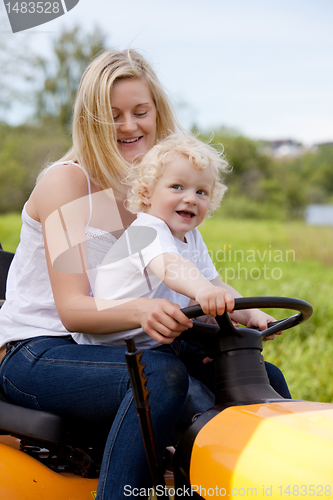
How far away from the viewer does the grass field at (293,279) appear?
3.81 meters

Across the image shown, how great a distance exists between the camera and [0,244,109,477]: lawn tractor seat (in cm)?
125

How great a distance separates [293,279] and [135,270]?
5.21m

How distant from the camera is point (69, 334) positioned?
1433 mm

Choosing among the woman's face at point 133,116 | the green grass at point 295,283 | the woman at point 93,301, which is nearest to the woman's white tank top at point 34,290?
the woman at point 93,301

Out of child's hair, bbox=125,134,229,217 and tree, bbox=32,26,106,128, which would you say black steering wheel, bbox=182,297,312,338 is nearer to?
child's hair, bbox=125,134,229,217

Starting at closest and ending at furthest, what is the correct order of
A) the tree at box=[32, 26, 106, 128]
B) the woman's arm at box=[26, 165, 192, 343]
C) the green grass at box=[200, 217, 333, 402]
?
the woman's arm at box=[26, 165, 192, 343] < the green grass at box=[200, 217, 333, 402] < the tree at box=[32, 26, 106, 128]

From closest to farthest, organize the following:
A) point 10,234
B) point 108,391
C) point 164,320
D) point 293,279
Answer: point 164,320, point 108,391, point 293,279, point 10,234

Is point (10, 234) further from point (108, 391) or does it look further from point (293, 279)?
point (108, 391)

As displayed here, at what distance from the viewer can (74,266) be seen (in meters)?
1.34

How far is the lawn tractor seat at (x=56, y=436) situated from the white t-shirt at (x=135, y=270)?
0.23 meters

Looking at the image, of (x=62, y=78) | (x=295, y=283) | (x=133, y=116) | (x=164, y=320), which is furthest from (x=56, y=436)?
(x=62, y=78)

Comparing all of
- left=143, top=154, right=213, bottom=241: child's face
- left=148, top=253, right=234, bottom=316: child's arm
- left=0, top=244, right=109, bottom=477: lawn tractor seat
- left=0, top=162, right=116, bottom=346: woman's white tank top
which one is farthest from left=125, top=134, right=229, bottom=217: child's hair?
left=0, top=244, right=109, bottom=477: lawn tractor seat

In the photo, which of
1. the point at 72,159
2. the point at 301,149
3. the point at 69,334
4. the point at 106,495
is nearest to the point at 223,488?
the point at 106,495

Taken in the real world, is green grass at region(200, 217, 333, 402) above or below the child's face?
below
